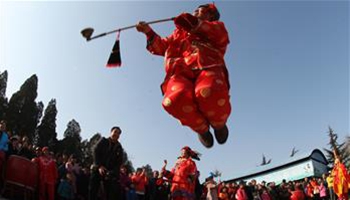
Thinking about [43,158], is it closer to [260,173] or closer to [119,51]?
[119,51]

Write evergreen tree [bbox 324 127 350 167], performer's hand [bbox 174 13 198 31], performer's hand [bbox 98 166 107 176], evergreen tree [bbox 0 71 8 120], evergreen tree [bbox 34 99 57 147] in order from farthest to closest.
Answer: evergreen tree [bbox 324 127 350 167] → evergreen tree [bbox 34 99 57 147] → evergreen tree [bbox 0 71 8 120] → performer's hand [bbox 98 166 107 176] → performer's hand [bbox 174 13 198 31]

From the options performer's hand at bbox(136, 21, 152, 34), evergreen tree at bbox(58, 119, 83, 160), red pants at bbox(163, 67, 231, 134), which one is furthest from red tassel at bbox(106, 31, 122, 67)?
evergreen tree at bbox(58, 119, 83, 160)

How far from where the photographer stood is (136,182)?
11.1m

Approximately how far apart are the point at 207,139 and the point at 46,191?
17.2ft

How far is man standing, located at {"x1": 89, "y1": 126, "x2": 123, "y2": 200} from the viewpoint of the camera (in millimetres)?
6066

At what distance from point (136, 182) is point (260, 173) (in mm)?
10664

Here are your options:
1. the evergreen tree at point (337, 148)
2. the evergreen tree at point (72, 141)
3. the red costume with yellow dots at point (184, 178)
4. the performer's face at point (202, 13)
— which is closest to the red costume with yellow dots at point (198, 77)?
the performer's face at point (202, 13)

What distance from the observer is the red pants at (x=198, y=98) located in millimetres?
4148

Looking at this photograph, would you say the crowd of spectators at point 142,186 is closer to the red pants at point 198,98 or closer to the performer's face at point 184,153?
the performer's face at point 184,153

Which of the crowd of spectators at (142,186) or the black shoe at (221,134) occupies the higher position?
the crowd of spectators at (142,186)

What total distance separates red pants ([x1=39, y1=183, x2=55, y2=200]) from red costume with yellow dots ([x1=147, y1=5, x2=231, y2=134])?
5.06 m

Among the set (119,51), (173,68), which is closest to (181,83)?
(173,68)

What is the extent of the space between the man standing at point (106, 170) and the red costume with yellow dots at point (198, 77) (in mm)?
2037

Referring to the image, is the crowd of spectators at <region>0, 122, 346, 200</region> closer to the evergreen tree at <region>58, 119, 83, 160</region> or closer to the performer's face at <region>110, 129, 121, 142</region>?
the performer's face at <region>110, 129, 121, 142</region>
